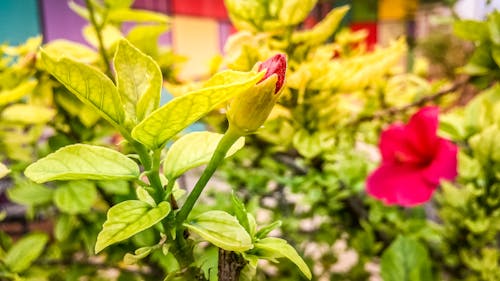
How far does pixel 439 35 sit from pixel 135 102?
6.45m

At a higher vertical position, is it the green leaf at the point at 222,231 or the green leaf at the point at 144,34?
the green leaf at the point at 144,34

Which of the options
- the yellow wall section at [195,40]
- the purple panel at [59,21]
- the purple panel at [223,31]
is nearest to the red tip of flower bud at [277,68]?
the purple panel at [59,21]

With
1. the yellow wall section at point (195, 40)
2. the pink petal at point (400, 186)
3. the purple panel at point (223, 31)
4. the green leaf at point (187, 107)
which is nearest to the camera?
the green leaf at point (187, 107)

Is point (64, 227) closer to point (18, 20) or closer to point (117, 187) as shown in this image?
point (117, 187)

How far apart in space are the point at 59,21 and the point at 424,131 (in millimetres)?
2532

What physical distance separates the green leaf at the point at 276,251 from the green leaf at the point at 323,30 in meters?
0.39

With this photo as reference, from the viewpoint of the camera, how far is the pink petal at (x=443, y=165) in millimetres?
680

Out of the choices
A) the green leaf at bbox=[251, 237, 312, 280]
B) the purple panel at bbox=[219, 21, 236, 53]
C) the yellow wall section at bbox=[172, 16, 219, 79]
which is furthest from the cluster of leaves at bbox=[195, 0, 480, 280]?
the purple panel at bbox=[219, 21, 236, 53]

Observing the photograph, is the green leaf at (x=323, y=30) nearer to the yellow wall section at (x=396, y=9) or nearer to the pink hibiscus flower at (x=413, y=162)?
the pink hibiscus flower at (x=413, y=162)

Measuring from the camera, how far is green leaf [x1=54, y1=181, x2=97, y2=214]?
2.15ft

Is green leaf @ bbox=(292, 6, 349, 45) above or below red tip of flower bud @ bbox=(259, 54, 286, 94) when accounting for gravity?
below

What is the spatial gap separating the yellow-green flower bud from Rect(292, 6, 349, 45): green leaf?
353 mm

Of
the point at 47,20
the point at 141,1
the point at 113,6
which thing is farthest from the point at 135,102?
the point at 141,1

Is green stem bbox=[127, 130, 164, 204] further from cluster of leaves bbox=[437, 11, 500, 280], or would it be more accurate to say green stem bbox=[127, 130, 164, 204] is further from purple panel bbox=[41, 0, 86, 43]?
purple panel bbox=[41, 0, 86, 43]
